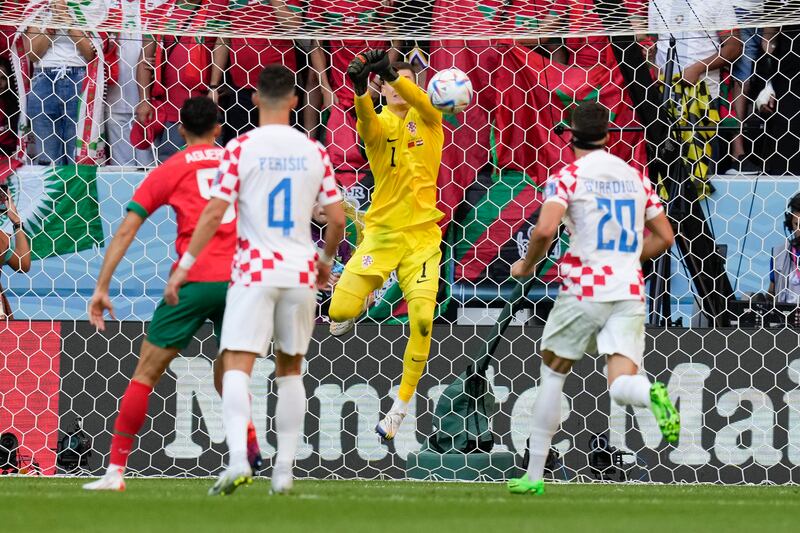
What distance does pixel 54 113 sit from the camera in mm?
9570

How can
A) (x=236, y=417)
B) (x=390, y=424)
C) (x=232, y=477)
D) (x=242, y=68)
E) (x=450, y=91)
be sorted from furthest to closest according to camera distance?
(x=242, y=68) < (x=390, y=424) < (x=450, y=91) < (x=236, y=417) < (x=232, y=477)

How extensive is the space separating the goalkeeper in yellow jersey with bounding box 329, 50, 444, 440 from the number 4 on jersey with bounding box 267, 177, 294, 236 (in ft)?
8.13

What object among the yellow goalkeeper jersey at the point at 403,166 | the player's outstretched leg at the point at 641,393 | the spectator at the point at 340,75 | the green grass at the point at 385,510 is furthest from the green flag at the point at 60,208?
the player's outstretched leg at the point at 641,393

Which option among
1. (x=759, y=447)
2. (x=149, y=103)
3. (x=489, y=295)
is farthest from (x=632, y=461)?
(x=149, y=103)

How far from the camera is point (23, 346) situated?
8.66 metres

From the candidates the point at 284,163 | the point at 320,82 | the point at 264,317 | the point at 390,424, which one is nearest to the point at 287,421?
the point at 264,317

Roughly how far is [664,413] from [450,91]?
270 centimetres

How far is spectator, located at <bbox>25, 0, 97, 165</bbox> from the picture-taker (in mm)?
9531

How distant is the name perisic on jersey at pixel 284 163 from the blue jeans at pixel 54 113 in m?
4.20

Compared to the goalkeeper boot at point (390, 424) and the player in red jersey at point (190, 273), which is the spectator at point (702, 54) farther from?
→ the player in red jersey at point (190, 273)

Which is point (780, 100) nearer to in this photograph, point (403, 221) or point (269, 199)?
point (403, 221)

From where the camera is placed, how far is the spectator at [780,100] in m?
9.41

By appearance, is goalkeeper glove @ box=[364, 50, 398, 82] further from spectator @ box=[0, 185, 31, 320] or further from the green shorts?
spectator @ box=[0, 185, 31, 320]

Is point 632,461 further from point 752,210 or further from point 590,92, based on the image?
point 590,92
